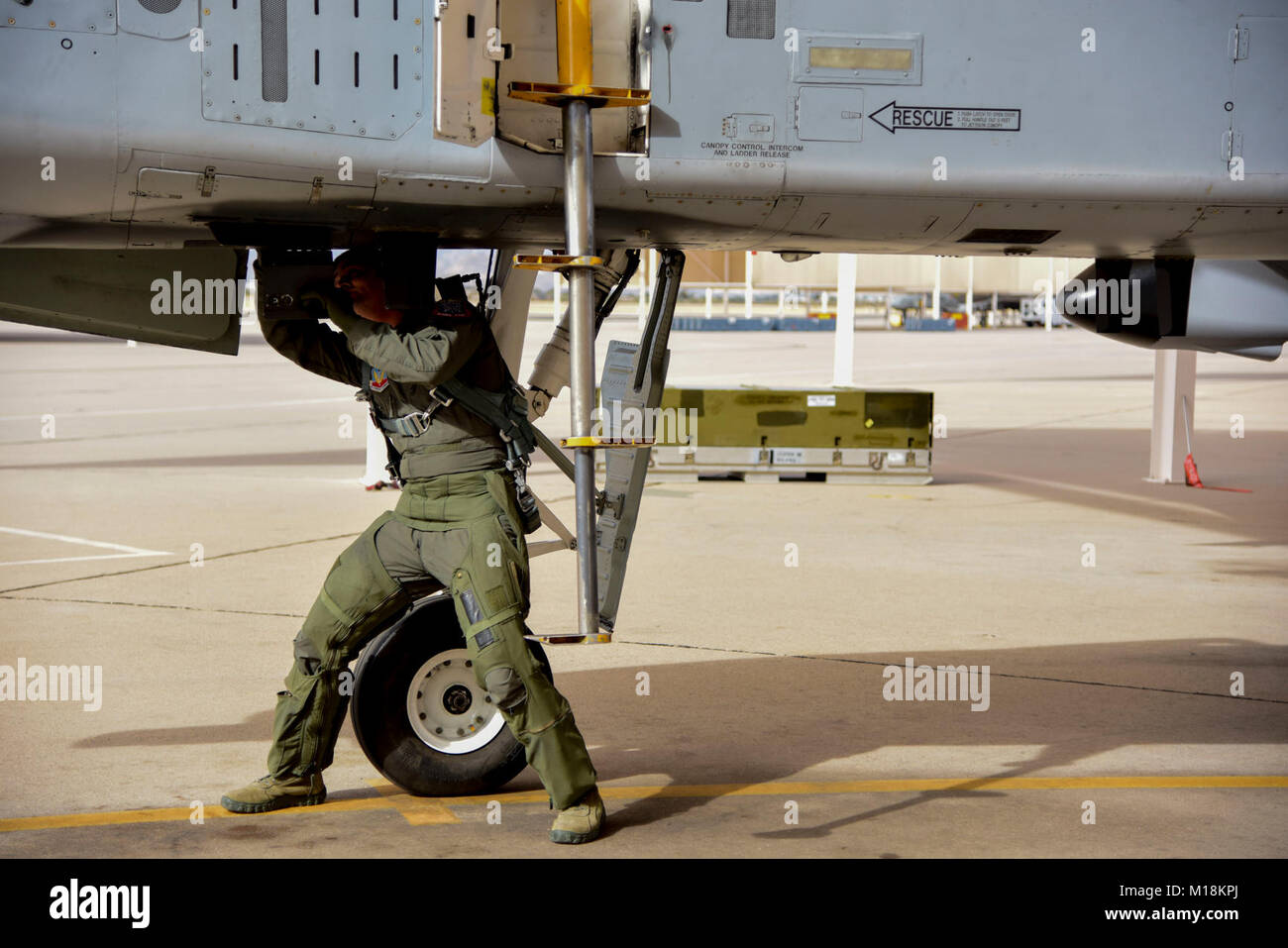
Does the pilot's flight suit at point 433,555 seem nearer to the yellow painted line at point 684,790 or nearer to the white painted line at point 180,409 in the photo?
the yellow painted line at point 684,790

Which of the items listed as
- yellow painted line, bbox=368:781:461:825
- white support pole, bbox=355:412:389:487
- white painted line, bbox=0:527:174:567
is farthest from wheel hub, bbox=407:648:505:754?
white support pole, bbox=355:412:389:487

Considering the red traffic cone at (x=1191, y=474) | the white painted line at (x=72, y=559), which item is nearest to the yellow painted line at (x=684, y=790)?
the white painted line at (x=72, y=559)

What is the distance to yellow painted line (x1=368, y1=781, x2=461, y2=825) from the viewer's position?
555cm

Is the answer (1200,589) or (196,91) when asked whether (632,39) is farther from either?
(1200,589)

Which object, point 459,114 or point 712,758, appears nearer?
point 459,114

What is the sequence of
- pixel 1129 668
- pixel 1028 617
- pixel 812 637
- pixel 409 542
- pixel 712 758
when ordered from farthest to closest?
pixel 1028 617 → pixel 812 637 → pixel 1129 668 → pixel 712 758 → pixel 409 542

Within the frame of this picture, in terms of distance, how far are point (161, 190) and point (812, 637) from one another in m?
4.93

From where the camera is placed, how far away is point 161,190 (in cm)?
515

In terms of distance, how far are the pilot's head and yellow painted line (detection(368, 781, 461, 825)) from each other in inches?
73.8

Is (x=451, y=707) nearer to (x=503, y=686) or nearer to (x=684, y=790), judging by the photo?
(x=503, y=686)

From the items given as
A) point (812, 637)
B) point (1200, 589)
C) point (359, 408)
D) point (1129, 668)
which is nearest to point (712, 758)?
point (812, 637)

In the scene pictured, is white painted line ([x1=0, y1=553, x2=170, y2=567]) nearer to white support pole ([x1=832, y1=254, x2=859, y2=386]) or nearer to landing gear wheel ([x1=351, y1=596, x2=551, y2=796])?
landing gear wheel ([x1=351, y1=596, x2=551, y2=796])

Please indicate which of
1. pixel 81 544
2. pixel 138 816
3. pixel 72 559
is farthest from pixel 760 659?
pixel 81 544
